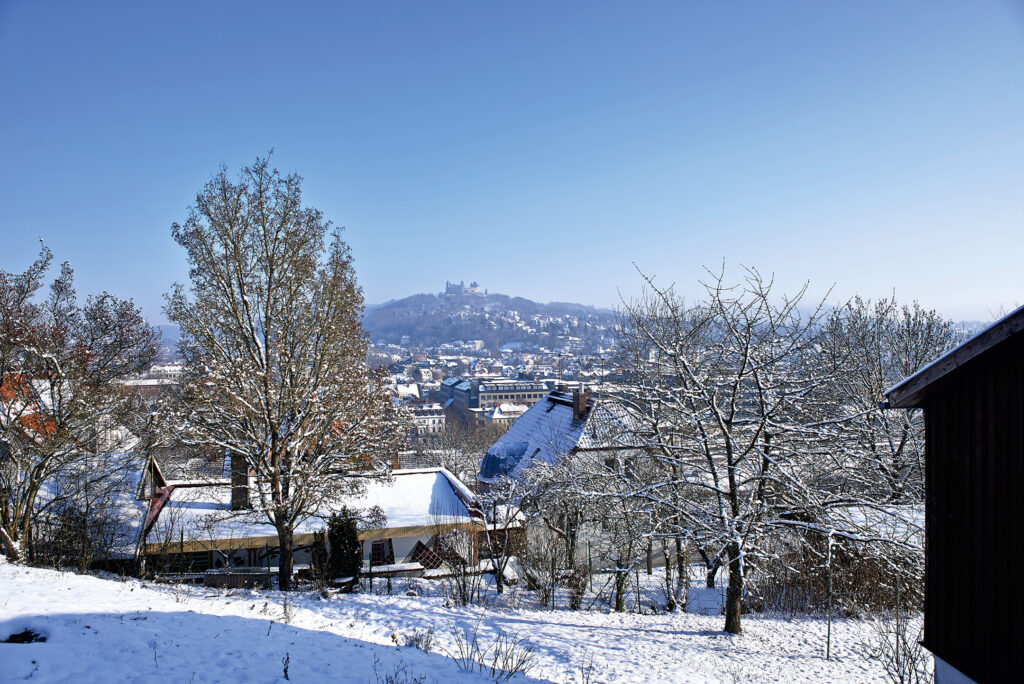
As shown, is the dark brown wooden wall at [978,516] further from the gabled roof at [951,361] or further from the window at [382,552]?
the window at [382,552]

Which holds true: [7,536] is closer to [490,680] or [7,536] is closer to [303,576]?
[303,576]

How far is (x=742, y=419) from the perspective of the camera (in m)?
10.4

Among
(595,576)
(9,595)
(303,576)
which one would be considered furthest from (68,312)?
(595,576)

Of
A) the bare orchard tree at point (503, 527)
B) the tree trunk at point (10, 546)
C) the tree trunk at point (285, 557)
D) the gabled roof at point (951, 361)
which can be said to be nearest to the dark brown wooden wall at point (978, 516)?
the gabled roof at point (951, 361)

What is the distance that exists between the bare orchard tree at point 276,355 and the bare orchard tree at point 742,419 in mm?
7203

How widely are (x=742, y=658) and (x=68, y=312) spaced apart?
17243mm

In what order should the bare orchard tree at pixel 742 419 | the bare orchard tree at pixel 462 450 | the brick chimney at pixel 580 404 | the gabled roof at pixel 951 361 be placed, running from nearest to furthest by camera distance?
1. the gabled roof at pixel 951 361
2. the bare orchard tree at pixel 742 419
3. the brick chimney at pixel 580 404
4. the bare orchard tree at pixel 462 450

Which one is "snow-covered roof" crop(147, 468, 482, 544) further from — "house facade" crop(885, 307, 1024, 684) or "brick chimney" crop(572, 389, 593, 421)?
"house facade" crop(885, 307, 1024, 684)

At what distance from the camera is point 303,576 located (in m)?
14.4

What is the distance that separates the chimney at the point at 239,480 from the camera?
13.5 meters

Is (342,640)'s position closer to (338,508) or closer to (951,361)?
(951,361)

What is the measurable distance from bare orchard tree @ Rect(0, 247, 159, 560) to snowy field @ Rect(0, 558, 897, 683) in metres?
4.67

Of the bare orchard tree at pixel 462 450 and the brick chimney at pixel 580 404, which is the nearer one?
the brick chimney at pixel 580 404

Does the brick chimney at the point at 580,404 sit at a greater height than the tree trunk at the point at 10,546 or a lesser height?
greater
